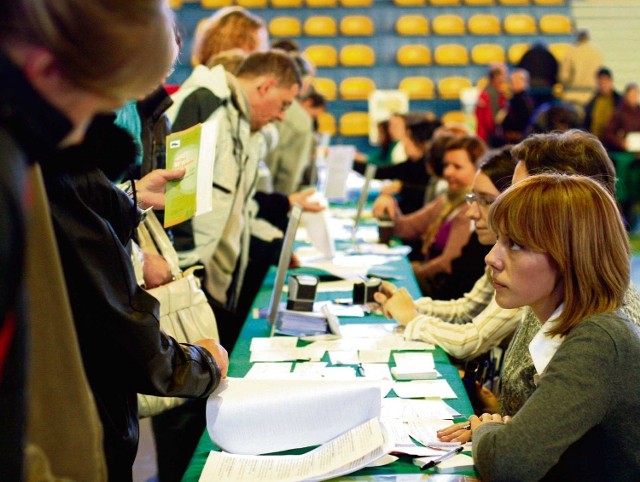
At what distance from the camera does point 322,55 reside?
12.6m

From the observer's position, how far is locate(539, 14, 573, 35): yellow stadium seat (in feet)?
42.2

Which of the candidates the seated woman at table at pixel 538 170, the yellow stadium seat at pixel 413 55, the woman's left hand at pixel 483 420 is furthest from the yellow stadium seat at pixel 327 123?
the woman's left hand at pixel 483 420

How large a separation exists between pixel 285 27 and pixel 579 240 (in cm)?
1143

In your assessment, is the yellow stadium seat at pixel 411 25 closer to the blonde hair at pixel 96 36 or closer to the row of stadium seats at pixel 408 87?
the row of stadium seats at pixel 408 87

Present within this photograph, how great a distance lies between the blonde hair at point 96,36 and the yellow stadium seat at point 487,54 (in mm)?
12171

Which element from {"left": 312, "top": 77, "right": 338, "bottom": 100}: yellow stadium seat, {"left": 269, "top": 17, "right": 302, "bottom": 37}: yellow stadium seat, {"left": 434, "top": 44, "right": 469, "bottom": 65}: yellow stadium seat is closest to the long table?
{"left": 312, "top": 77, "right": 338, "bottom": 100}: yellow stadium seat

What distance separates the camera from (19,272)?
883mm

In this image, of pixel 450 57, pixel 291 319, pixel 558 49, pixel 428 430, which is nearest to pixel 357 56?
pixel 450 57

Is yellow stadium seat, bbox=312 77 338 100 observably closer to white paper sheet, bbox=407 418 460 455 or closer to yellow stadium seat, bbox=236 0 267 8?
yellow stadium seat, bbox=236 0 267 8

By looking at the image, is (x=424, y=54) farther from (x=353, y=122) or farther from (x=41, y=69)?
(x=41, y=69)

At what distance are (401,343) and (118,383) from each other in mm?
1142

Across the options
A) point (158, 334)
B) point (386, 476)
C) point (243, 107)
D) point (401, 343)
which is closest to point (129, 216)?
point (158, 334)

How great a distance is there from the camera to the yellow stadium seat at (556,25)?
12859 mm

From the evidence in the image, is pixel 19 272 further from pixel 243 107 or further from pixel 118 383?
pixel 243 107
